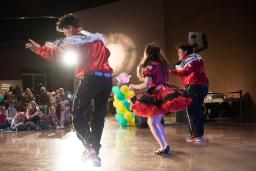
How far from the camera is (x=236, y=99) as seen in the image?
10172 millimetres

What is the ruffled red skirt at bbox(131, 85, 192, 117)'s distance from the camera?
4.50 meters

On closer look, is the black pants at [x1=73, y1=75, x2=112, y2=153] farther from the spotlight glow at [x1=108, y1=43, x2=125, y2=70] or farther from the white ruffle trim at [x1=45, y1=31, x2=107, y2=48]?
the spotlight glow at [x1=108, y1=43, x2=125, y2=70]

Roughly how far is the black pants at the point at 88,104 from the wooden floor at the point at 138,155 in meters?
0.33

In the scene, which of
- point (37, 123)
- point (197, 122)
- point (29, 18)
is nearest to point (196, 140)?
point (197, 122)

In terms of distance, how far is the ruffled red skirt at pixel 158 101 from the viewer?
4.50 meters

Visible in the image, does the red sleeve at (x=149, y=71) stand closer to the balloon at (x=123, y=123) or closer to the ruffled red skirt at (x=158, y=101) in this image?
the ruffled red skirt at (x=158, y=101)

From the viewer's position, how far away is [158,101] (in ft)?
14.8

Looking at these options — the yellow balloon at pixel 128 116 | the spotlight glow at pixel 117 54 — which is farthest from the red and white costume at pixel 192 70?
the spotlight glow at pixel 117 54

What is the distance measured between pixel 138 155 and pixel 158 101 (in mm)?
690

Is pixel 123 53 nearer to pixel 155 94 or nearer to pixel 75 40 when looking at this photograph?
pixel 155 94

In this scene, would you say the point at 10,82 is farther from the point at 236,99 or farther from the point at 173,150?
the point at 173,150

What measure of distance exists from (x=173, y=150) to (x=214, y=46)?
683 centimetres

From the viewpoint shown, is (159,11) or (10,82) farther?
(10,82)

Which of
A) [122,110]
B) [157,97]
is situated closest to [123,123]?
[122,110]
